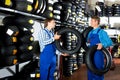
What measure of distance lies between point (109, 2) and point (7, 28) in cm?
1129

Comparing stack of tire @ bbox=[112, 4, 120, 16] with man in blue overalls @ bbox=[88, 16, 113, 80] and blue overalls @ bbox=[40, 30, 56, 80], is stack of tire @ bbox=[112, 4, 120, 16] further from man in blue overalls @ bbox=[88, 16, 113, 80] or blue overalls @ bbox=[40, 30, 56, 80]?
blue overalls @ bbox=[40, 30, 56, 80]

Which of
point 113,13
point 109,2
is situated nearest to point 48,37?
point 113,13

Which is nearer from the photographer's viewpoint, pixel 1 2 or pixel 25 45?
pixel 1 2

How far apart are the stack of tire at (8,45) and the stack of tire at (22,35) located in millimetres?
252

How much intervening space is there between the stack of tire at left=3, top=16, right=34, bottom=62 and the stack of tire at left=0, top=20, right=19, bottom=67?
9.9 inches

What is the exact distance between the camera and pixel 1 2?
310cm

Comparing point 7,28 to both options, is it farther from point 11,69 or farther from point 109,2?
point 109,2

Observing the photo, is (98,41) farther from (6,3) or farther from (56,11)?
(6,3)

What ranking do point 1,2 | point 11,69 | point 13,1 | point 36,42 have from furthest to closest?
point 36,42
point 11,69
point 13,1
point 1,2

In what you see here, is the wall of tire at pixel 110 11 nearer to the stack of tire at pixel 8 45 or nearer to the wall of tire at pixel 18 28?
the wall of tire at pixel 18 28

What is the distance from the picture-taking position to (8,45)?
10.9ft

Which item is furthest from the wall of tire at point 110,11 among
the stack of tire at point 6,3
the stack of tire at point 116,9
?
the stack of tire at point 6,3

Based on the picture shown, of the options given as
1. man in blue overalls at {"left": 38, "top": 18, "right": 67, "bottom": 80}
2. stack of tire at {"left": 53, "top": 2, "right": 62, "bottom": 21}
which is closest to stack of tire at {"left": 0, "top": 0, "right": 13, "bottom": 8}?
man in blue overalls at {"left": 38, "top": 18, "right": 67, "bottom": 80}

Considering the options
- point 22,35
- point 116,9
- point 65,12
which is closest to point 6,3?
point 22,35
